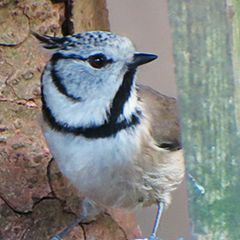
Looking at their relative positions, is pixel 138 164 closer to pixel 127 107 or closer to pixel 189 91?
pixel 127 107

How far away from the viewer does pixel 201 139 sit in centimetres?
115

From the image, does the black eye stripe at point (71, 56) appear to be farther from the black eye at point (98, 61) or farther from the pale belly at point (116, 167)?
the pale belly at point (116, 167)

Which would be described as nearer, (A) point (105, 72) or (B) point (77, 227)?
(A) point (105, 72)

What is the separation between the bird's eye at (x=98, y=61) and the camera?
1.77 m

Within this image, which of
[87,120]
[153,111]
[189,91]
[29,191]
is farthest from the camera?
[29,191]

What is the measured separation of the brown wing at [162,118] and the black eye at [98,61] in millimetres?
244

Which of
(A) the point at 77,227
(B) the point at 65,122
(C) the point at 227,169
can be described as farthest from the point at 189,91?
(A) the point at 77,227

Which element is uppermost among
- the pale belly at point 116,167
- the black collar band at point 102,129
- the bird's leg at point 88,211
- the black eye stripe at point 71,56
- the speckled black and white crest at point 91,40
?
the speckled black and white crest at point 91,40

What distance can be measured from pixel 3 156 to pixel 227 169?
1476mm

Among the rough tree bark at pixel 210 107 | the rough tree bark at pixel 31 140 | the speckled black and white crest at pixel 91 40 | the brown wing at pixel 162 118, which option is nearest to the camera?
the rough tree bark at pixel 210 107

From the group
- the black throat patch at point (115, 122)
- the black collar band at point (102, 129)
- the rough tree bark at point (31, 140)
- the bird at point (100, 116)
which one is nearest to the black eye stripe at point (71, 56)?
the bird at point (100, 116)

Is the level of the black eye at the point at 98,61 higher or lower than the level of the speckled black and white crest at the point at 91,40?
lower

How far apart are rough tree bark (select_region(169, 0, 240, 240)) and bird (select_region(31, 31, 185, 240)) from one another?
63 centimetres

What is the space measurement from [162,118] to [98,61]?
1.61 ft
